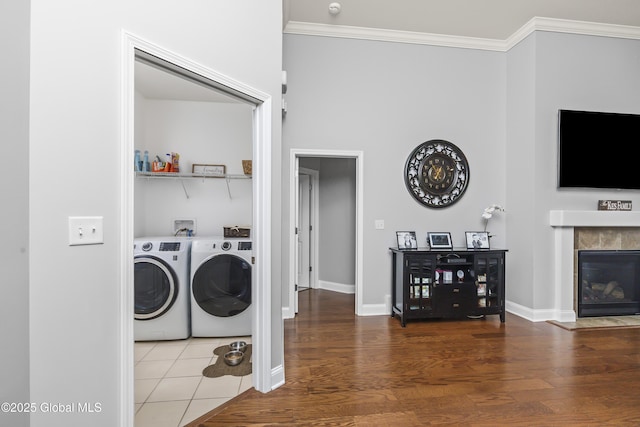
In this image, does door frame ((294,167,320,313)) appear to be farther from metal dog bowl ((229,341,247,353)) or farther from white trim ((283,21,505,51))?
metal dog bowl ((229,341,247,353))

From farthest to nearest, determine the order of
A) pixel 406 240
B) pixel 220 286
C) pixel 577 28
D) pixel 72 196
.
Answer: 1. pixel 406 240
2. pixel 577 28
3. pixel 220 286
4. pixel 72 196

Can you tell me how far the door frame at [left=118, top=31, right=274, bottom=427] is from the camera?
4.48 ft

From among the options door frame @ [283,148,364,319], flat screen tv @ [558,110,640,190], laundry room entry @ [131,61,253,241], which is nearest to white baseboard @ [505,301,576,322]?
flat screen tv @ [558,110,640,190]

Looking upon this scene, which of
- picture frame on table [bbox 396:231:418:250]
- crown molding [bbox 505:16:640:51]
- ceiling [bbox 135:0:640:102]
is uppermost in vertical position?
ceiling [bbox 135:0:640:102]

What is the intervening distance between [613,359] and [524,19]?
3472 millimetres

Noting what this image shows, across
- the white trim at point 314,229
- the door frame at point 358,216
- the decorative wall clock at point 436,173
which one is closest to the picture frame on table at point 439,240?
the decorative wall clock at point 436,173

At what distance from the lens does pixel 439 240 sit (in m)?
3.65

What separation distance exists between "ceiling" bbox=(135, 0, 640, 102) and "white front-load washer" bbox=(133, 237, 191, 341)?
1610mm

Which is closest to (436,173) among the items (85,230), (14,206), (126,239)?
(126,239)

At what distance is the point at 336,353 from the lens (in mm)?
2689

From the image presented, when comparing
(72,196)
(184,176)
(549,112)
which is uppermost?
(549,112)

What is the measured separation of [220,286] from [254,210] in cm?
129

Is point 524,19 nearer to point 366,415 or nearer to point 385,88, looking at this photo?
point 385,88

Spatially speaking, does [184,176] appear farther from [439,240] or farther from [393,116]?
[439,240]
